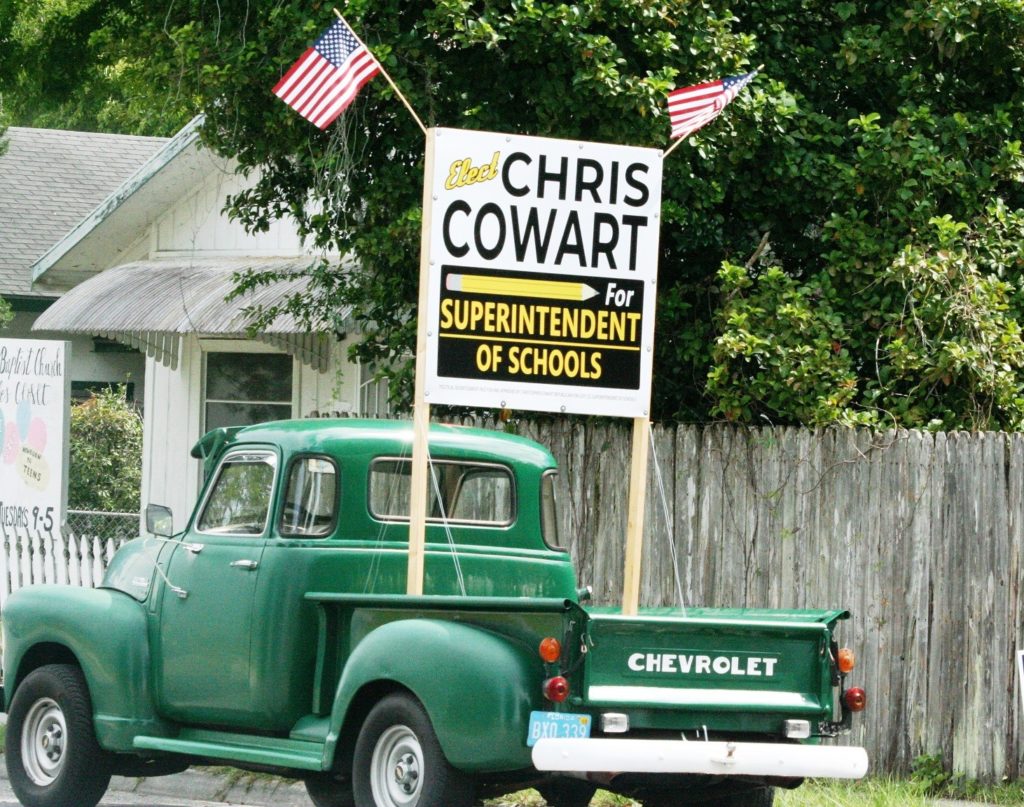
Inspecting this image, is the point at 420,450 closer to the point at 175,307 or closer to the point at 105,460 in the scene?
the point at 175,307

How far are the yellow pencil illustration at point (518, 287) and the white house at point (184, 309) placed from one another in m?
7.77

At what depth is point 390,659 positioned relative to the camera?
7.14 meters

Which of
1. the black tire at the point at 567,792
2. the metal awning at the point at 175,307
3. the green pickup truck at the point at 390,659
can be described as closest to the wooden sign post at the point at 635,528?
the green pickup truck at the point at 390,659

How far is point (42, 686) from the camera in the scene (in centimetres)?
888

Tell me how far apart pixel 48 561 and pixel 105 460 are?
8.06 meters

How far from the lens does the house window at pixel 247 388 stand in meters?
17.7

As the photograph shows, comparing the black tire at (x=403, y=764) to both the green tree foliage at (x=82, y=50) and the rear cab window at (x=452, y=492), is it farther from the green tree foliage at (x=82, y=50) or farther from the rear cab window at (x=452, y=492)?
the green tree foliage at (x=82, y=50)

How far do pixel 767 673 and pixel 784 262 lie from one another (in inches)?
233

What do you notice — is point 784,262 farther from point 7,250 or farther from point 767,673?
point 7,250

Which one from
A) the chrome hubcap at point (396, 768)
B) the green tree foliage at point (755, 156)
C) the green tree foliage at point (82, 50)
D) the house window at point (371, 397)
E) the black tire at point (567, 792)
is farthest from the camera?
the house window at point (371, 397)

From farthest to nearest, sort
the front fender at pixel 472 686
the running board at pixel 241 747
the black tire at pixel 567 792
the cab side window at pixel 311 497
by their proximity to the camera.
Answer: the cab side window at pixel 311 497 → the running board at pixel 241 747 → the black tire at pixel 567 792 → the front fender at pixel 472 686

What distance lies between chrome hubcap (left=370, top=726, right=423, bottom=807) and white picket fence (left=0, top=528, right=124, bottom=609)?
563cm

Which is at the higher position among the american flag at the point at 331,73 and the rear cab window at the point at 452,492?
the american flag at the point at 331,73

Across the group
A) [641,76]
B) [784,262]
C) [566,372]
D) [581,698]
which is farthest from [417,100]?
[581,698]
